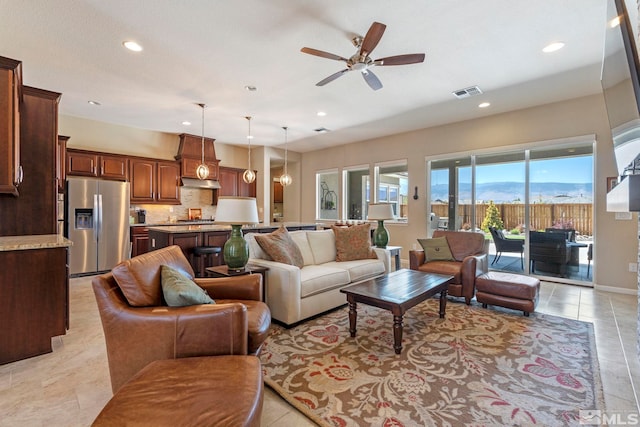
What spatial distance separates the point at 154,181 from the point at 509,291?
6.51 meters

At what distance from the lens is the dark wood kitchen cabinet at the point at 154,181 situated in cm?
593

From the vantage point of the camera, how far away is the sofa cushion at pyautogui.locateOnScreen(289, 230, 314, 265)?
370 cm

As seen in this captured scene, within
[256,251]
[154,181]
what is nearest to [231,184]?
[154,181]

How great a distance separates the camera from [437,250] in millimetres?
4109

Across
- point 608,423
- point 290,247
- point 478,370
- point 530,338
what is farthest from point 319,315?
point 608,423

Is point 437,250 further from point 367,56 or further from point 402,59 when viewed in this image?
point 367,56

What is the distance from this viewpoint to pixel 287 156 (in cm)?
859

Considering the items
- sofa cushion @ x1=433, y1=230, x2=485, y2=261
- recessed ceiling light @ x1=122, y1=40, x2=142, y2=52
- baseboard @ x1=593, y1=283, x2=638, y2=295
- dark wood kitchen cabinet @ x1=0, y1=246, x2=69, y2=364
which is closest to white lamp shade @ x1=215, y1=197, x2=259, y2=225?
dark wood kitchen cabinet @ x1=0, y1=246, x2=69, y2=364

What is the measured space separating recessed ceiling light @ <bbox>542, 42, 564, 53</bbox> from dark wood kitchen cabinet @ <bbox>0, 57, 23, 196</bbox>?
497cm

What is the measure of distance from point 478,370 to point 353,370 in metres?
0.91

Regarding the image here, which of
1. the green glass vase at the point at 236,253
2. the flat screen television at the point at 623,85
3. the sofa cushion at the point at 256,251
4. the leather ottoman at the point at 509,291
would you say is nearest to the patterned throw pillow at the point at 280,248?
A: the sofa cushion at the point at 256,251

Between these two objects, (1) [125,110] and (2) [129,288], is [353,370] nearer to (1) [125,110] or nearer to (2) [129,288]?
(2) [129,288]

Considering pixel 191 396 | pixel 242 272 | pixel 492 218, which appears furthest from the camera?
pixel 492 218

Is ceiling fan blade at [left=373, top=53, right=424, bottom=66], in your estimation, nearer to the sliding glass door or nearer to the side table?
the side table
